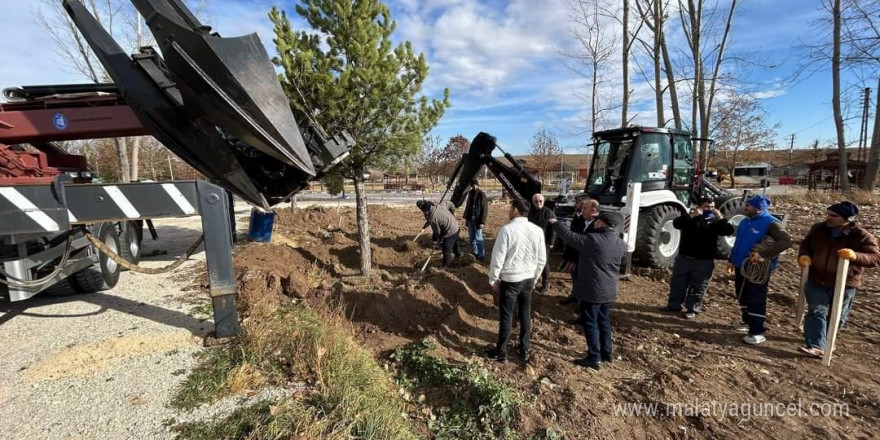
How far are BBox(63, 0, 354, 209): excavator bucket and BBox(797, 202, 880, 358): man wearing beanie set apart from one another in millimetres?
4829

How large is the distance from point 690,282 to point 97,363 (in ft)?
20.2

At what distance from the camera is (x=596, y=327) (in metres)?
3.68

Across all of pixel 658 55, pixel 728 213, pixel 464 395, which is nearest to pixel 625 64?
pixel 658 55

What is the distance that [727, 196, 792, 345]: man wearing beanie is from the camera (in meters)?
4.03

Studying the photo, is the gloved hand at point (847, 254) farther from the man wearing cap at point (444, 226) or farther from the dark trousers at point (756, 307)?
the man wearing cap at point (444, 226)

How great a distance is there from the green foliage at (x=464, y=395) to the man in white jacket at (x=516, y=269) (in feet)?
1.59

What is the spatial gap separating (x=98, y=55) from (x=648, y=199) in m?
7.17

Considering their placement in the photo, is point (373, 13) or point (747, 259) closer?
point (747, 259)

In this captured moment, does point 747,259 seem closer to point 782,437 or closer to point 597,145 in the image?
point 782,437

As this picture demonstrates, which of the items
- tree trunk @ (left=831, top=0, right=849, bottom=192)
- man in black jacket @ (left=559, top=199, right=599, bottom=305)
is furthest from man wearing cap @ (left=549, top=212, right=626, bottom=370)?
tree trunk @ (left=831, top=0, right=849, bottom=192)

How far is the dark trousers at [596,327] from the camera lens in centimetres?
367

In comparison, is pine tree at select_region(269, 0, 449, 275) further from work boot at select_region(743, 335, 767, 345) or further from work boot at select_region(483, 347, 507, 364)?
work boot at select_region(743, 335, 767, 345)

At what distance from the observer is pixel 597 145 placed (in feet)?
24.5

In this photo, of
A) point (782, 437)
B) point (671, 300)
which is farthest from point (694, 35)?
point (782, 437)
